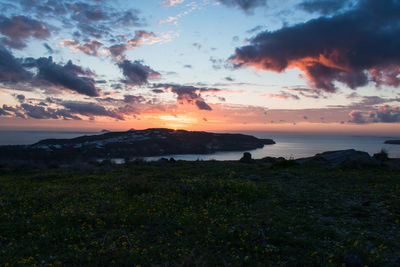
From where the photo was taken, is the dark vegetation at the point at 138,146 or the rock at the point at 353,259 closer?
the rock at the point at 353,259

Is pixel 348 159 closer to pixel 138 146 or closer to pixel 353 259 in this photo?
pixel 353 259

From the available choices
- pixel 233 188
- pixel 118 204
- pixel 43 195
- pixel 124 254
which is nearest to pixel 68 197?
pixel 43 195

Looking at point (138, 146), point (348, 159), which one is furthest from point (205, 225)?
point (138, 146)

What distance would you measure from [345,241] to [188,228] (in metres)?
3.97

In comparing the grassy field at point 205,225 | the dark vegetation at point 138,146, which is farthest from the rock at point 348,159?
the dark vegetation at point 138,146

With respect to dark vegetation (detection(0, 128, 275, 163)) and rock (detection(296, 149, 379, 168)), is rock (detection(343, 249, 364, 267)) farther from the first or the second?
dark vegetation (detection(0, 128, 275, 163))

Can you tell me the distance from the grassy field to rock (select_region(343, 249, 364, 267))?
2 cm

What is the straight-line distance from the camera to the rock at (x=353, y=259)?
15.4 ft

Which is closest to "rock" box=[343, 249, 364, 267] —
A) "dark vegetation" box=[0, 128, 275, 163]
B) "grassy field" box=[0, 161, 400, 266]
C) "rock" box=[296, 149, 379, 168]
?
"grassy field" box=[0, 161, 400, 266]

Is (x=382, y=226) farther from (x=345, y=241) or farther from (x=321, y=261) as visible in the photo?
(x=321, y=261)

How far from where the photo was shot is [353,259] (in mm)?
4758

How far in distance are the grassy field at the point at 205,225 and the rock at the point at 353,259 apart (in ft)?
0.06

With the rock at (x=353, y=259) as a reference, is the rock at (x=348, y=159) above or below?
above

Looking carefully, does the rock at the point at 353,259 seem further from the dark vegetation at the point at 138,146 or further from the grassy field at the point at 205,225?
the dark vegetation at the point at 138,146
